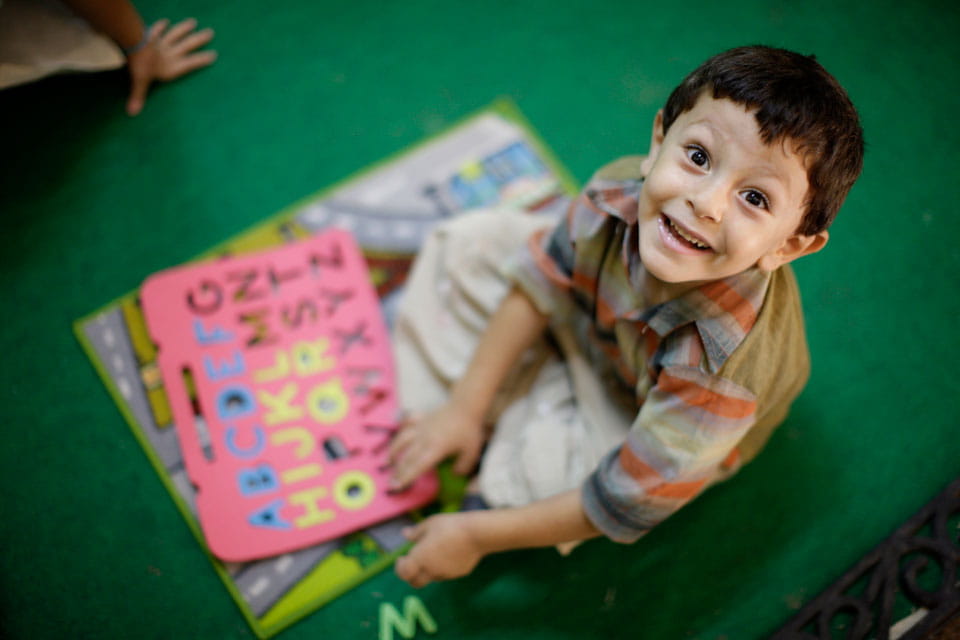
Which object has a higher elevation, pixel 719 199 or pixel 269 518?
pixel 719 199

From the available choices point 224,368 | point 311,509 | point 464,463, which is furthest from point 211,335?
point 464,463

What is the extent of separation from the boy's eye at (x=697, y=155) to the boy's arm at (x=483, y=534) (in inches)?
14.1

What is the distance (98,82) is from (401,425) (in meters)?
0.72

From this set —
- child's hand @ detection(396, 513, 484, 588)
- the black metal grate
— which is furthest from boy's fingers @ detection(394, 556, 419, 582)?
the black metal grate

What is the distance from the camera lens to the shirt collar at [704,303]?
62 centimetres

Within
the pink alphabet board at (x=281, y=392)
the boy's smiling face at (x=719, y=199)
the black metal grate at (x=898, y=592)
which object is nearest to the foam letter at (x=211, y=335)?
the pink alphabet board at (x=281, y=392)

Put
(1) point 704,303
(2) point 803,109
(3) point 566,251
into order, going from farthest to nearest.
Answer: (3) point 566,251 < (1) point 704,303 < (2) point 803,109

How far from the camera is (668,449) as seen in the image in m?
0.66

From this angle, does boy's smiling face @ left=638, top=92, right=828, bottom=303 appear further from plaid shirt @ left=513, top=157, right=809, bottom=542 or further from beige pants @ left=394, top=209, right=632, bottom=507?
beige pants @ left=394, top=209, right=632, bottom=507

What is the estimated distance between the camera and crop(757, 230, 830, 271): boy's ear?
0.59 meters

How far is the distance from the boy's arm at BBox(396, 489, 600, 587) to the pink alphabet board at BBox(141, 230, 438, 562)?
90 mm

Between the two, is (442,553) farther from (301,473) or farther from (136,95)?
(136,95)

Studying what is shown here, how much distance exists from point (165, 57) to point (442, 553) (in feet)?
2.76

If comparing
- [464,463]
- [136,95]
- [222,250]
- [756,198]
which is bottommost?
[464,463]
